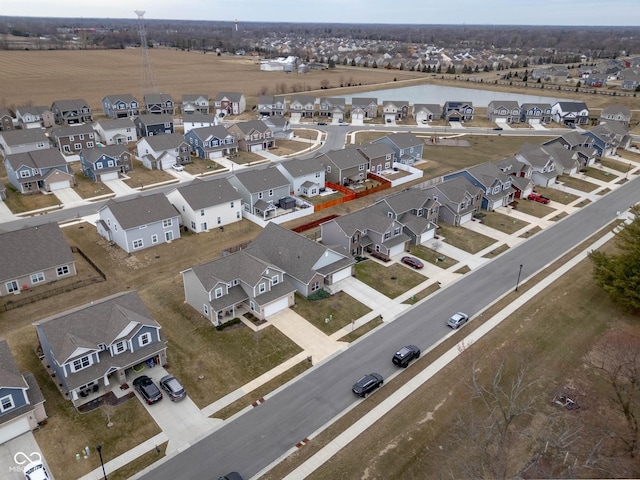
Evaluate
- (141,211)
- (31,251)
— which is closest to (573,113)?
(141,211)

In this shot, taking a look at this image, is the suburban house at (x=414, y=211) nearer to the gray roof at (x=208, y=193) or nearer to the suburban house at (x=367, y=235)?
the suburban house at (x=367, y=235)

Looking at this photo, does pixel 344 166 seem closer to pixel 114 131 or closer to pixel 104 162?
pixel 104 162

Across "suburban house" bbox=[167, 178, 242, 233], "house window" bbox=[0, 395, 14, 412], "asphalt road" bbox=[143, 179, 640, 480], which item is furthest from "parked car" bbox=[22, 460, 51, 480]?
"suburban house" bbox=[167, 178, 242, 233]

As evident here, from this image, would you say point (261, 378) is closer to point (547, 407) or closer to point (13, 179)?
point (547, 407)

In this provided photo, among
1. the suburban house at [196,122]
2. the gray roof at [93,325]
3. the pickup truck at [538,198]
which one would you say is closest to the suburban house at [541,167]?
the pickup truck at [538,198]

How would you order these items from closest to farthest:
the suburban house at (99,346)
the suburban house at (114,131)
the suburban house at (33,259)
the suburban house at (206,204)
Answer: the suburban house at (99,346) < the suburban house at (33,259) < the suburban house at (206,204) < the suburban house at (114,131)
